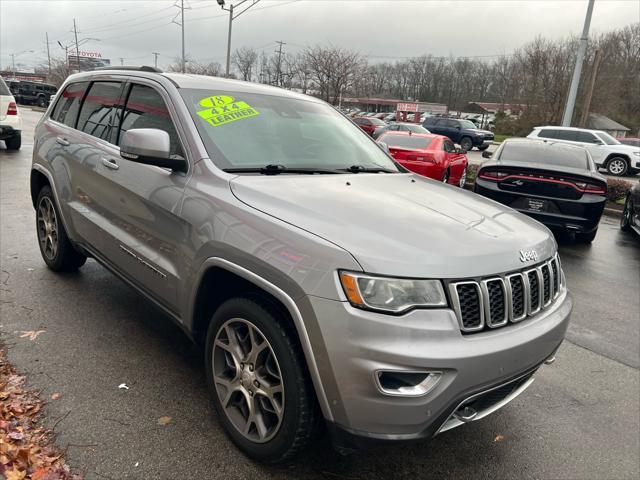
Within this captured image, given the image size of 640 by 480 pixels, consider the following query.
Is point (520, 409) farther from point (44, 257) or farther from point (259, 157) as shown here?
point (44, 257)

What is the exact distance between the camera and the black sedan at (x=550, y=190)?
22.6 ft

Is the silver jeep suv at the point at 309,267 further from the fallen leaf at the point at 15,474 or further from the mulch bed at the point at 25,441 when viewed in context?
the fallen leaf at the point at 15,474

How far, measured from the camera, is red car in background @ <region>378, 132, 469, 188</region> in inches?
428

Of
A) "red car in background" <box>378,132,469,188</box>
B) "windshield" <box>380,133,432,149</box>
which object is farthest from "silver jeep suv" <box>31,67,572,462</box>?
"windshield" <box>380,133,432,149</box>

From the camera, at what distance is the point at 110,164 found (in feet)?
11.5

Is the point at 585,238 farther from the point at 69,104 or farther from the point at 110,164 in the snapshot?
the point at 69,104

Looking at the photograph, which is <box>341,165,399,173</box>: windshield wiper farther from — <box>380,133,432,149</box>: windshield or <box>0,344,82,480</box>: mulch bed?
<box>380,133,432,149</box>: windshield

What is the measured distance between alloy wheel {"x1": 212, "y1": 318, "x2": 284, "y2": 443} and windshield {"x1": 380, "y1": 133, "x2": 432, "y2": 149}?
935 cm

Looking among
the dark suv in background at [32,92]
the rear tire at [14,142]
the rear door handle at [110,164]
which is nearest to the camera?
the rear door handle at [110,164]

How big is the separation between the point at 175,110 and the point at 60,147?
6.11ft

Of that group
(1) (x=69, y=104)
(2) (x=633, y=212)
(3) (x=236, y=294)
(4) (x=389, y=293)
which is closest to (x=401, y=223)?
(4) (x=389, y=293)

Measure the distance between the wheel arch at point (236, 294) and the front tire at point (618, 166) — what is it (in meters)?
21.0

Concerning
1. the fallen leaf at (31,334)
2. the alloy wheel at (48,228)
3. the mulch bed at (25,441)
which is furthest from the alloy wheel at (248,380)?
the alloy wheel at (48,228)

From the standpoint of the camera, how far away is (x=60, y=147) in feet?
14.2
